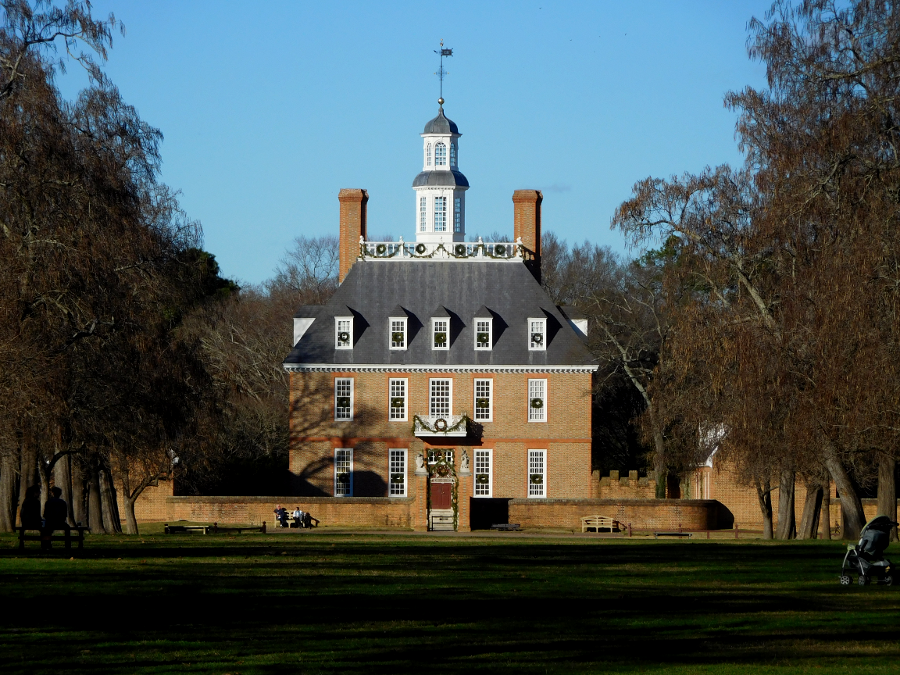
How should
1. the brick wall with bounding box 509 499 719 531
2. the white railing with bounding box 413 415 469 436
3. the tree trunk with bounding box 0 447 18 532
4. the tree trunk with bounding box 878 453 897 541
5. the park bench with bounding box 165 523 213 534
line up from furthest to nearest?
1. the white railing with bounding box 413 415 469 436
2. the brick wall with bounding box 509 499 719 531
3. the park bench with bounding box 165 523 213 534
4. the tree trunk with bounding box 0 447 18 532
5. the tree trunk with bounding box 878 453 897 541

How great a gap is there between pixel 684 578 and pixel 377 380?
33.3m

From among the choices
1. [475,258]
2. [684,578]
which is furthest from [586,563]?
[475,258]

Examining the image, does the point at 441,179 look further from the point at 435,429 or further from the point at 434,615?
the point at 434,615

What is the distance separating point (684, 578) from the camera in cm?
2083

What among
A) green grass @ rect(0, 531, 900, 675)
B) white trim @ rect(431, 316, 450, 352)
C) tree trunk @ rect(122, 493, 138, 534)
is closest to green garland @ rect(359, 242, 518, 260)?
white trim @ rect(431, 316, 450, 352)

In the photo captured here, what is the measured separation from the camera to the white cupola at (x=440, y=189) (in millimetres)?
61719

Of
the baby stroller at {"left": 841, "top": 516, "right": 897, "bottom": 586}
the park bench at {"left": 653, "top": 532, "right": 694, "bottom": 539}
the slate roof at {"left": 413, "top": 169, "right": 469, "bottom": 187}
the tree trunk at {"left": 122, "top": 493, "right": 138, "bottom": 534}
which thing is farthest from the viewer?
the slate roof at {"left": 413, "top": 169, "right": 469, "bottom": 187}

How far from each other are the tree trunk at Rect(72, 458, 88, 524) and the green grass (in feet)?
46.8

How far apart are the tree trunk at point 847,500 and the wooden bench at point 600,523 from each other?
456 inches

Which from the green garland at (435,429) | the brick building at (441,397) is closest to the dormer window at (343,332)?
the brick building at (441,397)

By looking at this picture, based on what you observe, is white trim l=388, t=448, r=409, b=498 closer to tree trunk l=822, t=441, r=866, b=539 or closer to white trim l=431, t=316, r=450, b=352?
white trim l=431, t=316, r=450, b=352

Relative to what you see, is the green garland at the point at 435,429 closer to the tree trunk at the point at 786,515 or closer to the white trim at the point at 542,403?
the white trim at the point at 542,403

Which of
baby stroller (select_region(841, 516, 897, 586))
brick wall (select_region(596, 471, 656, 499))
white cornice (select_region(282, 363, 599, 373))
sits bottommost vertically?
baby stroller (select_region(841, 516, 897, 586))

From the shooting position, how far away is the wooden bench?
4378 centimetres
